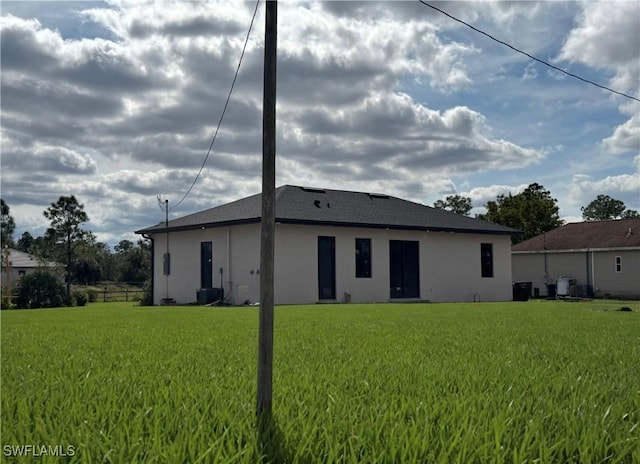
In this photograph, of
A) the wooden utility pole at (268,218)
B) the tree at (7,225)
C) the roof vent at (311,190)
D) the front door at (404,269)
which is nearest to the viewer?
the wooden utility pole at (268,218)

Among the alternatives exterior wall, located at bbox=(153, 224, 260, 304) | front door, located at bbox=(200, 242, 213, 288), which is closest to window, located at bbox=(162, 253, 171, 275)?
exterior wall, located at bbox=(153, 224, 260, 304)

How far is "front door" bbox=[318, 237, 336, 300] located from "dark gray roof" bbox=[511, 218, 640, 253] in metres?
16.9

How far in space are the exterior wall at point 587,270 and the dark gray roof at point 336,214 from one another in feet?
23.4

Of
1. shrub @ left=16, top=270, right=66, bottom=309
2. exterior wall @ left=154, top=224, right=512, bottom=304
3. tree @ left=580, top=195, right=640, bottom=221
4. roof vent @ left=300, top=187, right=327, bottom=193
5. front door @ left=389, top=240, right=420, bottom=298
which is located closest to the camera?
exterior wall @ left=154, top=224, right=512, bottom=304

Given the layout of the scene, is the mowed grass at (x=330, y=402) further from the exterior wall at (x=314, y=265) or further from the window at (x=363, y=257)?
the window at (x=363, y=257)

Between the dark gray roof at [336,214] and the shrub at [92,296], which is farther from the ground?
the dark gray roof at [336,214]

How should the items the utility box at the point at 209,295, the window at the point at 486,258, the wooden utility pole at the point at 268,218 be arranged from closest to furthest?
the wooden utility pole at the point at 268,218
the utility box at the point at 209,295
the window at the point at 486,258

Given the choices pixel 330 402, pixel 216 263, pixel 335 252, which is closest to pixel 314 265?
pixel 335 252

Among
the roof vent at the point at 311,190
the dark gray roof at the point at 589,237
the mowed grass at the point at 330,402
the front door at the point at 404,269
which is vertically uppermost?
the roof vent at the point at 311,190

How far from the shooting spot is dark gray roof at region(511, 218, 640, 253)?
1351 inches

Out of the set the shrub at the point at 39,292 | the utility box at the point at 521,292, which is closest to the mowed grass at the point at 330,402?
the shrub at the point at 39,292

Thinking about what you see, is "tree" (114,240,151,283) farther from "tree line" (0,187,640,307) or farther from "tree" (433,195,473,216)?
"tree" (433,195,473,216)

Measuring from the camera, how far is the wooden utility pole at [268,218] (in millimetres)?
3586

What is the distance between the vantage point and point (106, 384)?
476 centimetres
